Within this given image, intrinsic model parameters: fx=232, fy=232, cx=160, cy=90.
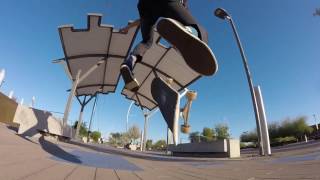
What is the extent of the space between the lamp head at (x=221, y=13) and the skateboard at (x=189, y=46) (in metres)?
8.32

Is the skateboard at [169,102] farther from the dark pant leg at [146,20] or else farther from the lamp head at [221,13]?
the lamp head at [221,13]

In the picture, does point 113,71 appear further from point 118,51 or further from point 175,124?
point 175,124

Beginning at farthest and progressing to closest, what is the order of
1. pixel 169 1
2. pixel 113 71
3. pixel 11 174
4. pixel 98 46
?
pixel 113 71 → pixel 98 46 → pixel 169 1 → pixel 11 174

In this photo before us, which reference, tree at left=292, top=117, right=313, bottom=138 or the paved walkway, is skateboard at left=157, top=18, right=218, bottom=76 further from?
tree at left=292, top=117, right=313, bottom=138

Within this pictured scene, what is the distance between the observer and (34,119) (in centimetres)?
820

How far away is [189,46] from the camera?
3787 mm

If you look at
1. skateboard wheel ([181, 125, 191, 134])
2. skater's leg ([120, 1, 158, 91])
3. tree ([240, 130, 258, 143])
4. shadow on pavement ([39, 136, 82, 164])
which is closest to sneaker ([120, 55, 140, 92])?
skater's leg ([120, 1, 158, 91])

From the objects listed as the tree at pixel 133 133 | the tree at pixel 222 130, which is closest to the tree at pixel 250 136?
the tree at pixel 222 130

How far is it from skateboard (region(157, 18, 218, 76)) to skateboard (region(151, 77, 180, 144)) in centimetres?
68

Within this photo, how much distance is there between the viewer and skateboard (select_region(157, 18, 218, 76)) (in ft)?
11.8

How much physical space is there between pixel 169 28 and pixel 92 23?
37.7 feet

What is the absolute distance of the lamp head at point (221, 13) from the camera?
1128cm

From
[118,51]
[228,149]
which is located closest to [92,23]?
[118,51]

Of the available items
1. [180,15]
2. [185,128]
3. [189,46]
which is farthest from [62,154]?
[180,15]
